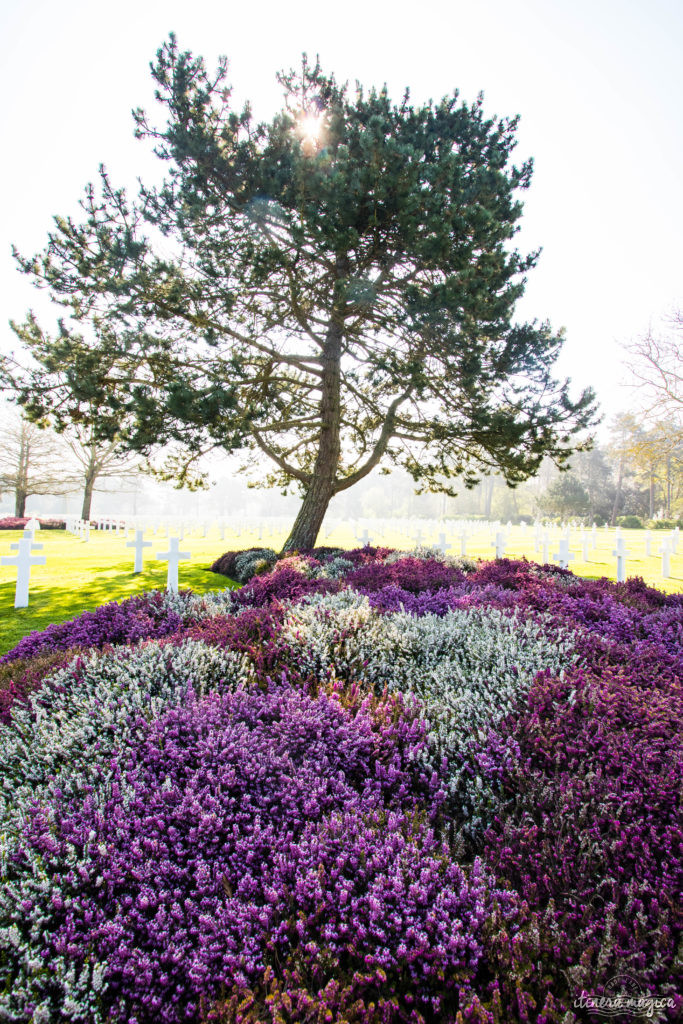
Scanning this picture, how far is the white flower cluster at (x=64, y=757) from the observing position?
1435mm

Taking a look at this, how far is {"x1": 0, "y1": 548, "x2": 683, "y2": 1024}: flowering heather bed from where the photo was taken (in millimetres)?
1445

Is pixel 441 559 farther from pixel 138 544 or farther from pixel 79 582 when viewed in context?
pixel 79 582

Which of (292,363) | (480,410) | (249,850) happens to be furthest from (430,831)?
(292,363)

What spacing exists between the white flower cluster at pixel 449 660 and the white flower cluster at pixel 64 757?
2.39ft

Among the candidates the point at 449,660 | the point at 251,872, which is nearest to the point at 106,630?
the point at 449,660

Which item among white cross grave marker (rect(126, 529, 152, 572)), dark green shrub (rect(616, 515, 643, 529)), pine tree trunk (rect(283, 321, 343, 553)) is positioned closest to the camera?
white cross grave marker (rect(126, 529, 152, 572))

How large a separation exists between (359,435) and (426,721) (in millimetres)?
11390

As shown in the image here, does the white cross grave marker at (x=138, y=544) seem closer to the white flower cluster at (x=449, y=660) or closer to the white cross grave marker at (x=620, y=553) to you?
the white flower cluster at (x=449, y=660)

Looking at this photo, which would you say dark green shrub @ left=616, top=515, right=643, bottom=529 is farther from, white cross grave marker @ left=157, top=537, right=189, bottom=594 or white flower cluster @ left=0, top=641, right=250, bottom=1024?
white flower cluster @ left=0, top=641, right=250, bottom=1024

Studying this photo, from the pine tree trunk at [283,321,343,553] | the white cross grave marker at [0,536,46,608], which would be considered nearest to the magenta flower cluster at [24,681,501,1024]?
the white cross grave marker at [0,536,46,608]

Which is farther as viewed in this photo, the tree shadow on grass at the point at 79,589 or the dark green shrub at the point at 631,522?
the dark green shrub at the point at 631,522

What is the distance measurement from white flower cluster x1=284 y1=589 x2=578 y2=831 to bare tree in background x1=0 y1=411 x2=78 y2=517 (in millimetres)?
33763

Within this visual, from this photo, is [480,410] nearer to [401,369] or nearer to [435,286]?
[401,369]

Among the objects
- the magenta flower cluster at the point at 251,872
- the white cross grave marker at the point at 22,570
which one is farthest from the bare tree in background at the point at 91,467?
the magenta flower cluster at the point at 251,872
